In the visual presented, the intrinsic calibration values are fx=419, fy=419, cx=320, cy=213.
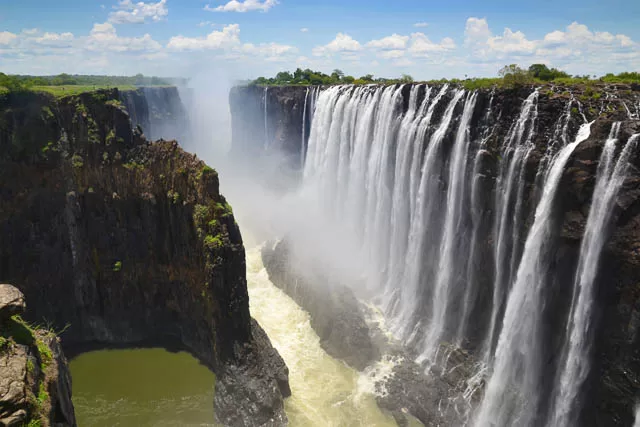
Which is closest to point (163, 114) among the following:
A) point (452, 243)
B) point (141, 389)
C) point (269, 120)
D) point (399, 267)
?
point (269, 120)

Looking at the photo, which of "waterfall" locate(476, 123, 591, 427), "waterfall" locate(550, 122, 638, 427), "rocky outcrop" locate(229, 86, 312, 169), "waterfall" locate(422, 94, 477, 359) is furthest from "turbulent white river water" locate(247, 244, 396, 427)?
"rocky outcrop" locate(229, 86, 312, 169)

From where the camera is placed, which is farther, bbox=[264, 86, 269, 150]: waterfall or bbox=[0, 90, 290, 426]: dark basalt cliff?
bbox=[264, 86, 269, 150]: waterfall

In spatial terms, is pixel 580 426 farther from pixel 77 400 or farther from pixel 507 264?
pixel 77 400

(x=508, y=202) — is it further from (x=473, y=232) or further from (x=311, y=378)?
(x=311, y=378)

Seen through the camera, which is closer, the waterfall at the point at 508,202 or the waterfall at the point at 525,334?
the waterfall at the point at 525,334

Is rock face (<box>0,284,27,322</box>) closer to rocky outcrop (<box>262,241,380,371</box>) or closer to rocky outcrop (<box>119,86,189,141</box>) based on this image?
rocky outcrop (<box>262,241,380,371</box>)

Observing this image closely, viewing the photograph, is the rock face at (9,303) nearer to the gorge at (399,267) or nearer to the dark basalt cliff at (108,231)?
the gorge at (399,267)

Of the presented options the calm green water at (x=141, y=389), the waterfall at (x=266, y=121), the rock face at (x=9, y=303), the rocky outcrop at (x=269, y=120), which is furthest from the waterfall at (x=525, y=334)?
the waterfall at (x=266, y=121)
